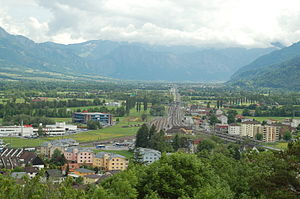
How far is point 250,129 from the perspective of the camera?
215ft

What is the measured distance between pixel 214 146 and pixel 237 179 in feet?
78.9

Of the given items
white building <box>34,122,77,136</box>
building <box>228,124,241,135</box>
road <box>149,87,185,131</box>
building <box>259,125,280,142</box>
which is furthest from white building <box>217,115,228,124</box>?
white building <box>34,122,77,136</box>

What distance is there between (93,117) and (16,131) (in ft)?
67.1

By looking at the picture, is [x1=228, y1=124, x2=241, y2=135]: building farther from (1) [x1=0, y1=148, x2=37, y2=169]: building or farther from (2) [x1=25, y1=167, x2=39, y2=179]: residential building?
(2) [x1=25, y1=167, x2=39, y2=179]: residential building

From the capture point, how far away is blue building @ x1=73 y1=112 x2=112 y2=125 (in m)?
79.8

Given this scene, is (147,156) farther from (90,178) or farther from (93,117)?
(93,117)

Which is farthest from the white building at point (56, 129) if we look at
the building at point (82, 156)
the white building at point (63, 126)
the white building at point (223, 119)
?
the white building at point (223, 119)

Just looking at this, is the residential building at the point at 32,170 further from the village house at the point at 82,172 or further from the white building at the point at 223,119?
the white building at the point at 223,119

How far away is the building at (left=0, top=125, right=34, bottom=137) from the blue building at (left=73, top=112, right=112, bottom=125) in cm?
1693

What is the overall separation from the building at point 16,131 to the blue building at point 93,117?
55.6 ft

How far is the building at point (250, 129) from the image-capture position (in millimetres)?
64688

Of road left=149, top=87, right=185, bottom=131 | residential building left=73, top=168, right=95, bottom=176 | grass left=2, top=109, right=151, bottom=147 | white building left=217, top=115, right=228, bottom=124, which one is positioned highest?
white building left=217, top=115, right=228, bottom=124

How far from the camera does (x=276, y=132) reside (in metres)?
62.2

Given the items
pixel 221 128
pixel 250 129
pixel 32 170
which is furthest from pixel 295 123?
pixel 32 170
